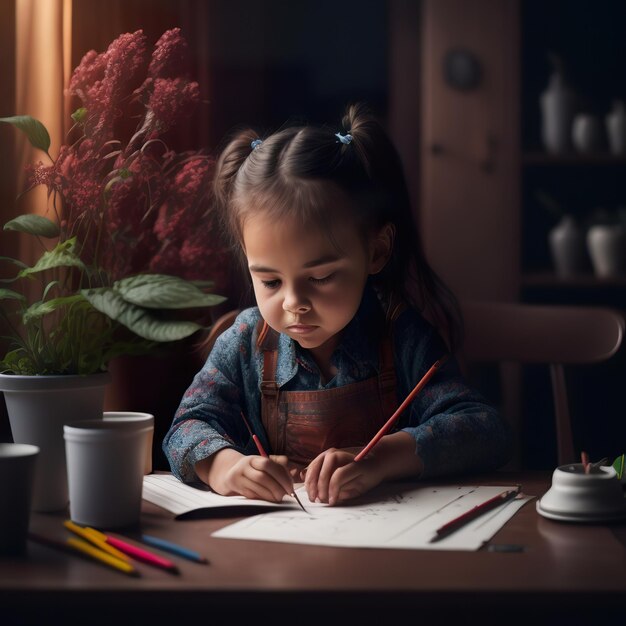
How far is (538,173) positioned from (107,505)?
265cm

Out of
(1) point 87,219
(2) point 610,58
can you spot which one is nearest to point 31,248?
(1) point 87,219

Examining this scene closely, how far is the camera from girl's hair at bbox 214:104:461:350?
112 cm

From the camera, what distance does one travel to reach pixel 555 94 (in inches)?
119

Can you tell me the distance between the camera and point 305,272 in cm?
108

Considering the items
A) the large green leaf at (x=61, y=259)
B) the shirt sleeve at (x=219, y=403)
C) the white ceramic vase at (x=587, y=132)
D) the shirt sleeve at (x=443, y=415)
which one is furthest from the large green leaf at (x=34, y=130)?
the white ceramic vase at (x=587, y=132)

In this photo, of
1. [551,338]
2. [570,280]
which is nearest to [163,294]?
[551,338]

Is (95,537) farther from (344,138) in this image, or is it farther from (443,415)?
(344,138)

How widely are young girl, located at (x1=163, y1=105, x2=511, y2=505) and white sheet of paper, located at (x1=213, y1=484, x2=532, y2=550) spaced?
0.04 meters

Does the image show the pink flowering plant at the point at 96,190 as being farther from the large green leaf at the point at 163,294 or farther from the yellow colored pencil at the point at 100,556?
the yellow colored pencil at the point at 100,556

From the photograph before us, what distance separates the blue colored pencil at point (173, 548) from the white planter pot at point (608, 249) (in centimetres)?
250

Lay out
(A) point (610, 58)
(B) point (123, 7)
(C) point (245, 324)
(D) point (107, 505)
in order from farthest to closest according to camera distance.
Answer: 1. (A) point (610, 58)
2. (B) point (123, 7)
3. (C) point (245, 324)
4. (D) point (107, 505)

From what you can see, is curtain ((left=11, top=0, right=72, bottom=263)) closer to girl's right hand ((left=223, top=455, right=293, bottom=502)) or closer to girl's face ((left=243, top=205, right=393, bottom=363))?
girl's face ((left=243, top=205, right=393, bottom=363))

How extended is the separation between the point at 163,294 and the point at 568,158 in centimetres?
245

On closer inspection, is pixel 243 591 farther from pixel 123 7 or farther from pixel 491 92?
pixel 491 92
